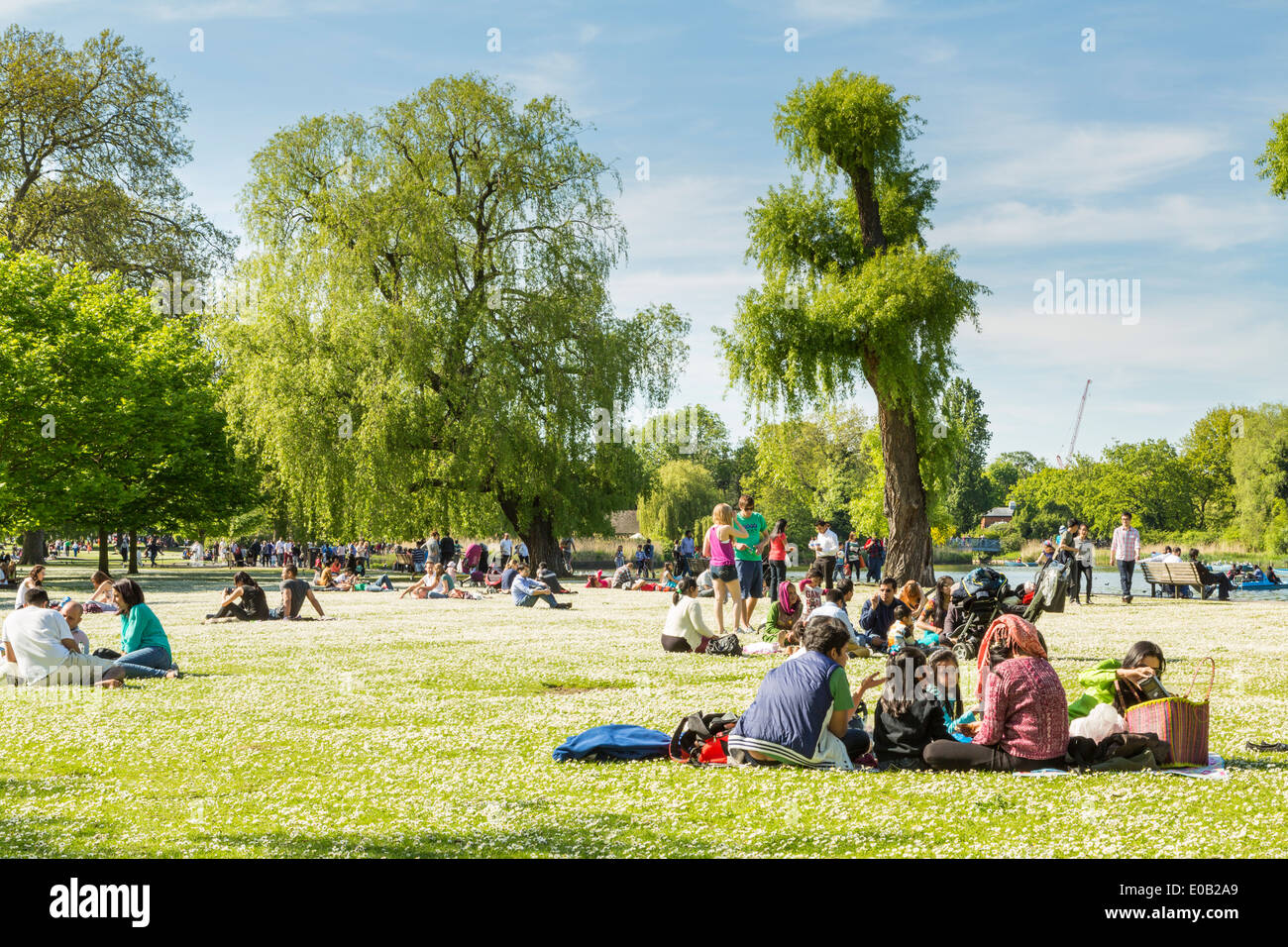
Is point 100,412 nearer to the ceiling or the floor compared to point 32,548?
nearer to the ceiling

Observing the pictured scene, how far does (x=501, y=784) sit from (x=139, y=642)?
25.0ft

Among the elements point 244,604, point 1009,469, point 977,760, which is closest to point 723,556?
point 244,604

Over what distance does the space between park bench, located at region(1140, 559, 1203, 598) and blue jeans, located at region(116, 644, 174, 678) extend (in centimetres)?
2528

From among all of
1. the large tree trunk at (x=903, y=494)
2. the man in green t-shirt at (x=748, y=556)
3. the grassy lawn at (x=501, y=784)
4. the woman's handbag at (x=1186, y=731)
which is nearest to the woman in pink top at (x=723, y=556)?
the man in green t-shirt at (x=748, y=556)

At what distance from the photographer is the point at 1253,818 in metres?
6.52

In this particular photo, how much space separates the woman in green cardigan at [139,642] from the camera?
524 inches

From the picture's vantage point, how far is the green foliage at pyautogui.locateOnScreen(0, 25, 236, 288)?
4400 cm

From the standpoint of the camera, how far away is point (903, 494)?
3077 centimetres

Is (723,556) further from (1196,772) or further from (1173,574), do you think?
(1173,574)

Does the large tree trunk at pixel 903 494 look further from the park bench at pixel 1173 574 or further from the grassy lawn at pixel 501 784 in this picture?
the grassy lawn at pixel 501 784

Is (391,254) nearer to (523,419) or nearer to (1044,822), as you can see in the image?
(523,419)

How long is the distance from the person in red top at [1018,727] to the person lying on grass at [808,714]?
71 centimetres
